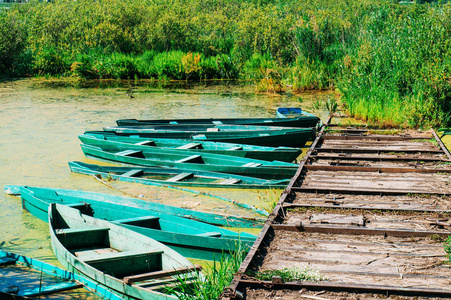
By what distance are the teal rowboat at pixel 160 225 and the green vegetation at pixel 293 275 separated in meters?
0.76

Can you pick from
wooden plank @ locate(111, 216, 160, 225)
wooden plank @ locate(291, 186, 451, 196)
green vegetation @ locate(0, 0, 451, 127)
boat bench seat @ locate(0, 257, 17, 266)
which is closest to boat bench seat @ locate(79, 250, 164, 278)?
boat bench seat @ locate(0, 257, 17, 266)

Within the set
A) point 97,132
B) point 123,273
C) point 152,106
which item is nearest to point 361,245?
point 123,273

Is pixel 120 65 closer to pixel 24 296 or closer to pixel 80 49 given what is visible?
pixel 80 49

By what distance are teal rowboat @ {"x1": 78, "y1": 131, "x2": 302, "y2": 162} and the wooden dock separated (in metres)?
1.47

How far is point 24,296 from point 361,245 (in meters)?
2.78

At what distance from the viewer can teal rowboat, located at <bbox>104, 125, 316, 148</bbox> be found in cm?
969

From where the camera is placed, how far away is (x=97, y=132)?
10.4m

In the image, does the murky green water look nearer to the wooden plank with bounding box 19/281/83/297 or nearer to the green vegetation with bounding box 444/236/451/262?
the wooden plank with bounding box 19/281/83/297

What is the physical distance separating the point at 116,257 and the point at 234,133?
5584 millimetres

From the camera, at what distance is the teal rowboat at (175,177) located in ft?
24.7

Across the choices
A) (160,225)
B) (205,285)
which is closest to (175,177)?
(160,225)

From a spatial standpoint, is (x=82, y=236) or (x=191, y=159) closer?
(x=82, y=236)

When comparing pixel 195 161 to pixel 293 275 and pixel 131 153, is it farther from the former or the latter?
pixel 293 275

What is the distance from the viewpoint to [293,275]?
147 inches
